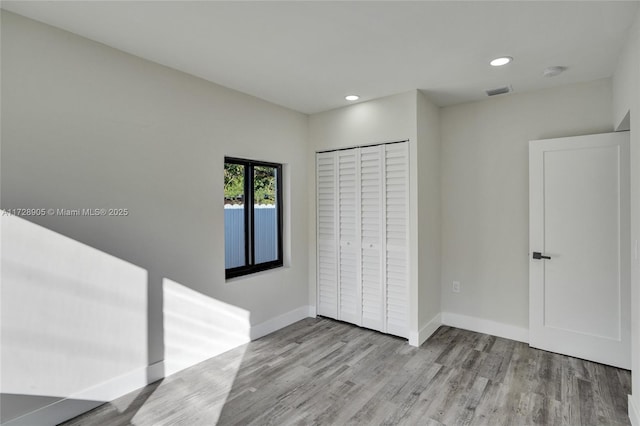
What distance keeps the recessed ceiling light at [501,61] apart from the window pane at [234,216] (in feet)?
8.25

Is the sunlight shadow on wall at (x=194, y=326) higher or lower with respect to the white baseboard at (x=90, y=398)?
higher

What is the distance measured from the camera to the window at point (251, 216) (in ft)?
11.3

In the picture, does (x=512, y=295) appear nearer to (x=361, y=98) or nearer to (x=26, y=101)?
(x=361, y=98)

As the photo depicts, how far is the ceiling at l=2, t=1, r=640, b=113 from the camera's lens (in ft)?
6.47

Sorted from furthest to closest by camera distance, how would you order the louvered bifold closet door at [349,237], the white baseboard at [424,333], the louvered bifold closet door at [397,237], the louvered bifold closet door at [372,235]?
the louvered bifold closet door at [349,237], the louvered bifold closet door at [372,235], the louvered bifold closet door at [397,237], the white baseboard at [424,333]

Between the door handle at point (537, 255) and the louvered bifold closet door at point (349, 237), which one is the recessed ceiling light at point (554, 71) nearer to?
the door handle at point (537, 255)

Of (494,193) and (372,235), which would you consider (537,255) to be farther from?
(372,235)

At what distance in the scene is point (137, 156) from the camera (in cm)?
259

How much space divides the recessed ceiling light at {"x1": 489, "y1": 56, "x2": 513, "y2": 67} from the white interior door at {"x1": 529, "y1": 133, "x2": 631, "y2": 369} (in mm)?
960

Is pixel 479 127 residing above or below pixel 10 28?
below

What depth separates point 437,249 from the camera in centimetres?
381

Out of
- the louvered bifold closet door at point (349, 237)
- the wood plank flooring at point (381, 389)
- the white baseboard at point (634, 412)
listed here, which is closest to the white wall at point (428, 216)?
the wood plank flooring at point (381, 389)

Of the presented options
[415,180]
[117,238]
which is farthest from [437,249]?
[117,238]

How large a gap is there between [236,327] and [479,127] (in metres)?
3.34
